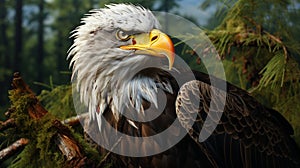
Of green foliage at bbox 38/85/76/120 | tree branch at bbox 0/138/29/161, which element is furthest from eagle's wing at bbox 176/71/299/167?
green foliage at bbox 38/85/76/120

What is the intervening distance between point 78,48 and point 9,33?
2.59 meters

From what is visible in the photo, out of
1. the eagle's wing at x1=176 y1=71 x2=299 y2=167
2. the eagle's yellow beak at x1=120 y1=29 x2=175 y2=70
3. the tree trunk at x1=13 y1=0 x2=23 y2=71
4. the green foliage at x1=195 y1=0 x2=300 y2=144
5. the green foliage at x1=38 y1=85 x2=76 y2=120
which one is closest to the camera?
the eagle's yellow beak at x1=120 y1=29 x2=175 y2=70

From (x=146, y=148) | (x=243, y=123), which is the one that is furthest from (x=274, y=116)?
(x=146, y=148)

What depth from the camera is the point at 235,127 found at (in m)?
1.86

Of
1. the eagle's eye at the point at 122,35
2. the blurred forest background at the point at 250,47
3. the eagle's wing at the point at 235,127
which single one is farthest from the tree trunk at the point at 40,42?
the eagle's wing at the point at 235,127

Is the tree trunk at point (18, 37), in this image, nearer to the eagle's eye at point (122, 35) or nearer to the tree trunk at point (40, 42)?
the tree trunk at point (40, 42)

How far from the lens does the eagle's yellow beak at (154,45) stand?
5.33ft

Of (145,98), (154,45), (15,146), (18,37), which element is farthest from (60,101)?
(18,37)

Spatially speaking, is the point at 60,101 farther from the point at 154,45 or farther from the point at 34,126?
the point at 154,45

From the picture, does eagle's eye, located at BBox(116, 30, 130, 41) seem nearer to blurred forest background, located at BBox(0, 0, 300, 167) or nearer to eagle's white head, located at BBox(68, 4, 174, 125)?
eagle's white head, located at BBox(68, 4, 174, 125)

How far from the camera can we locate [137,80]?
1.80 m

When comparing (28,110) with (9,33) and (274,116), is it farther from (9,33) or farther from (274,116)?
(9,33)

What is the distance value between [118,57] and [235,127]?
63cm

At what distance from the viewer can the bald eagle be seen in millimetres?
1720
